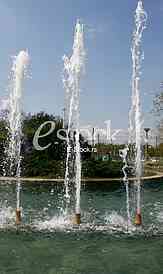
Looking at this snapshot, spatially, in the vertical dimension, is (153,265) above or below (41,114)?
below

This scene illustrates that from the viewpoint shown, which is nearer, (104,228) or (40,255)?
(40,255)

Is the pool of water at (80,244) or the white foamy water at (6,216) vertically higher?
the white foamy water at (6,216)

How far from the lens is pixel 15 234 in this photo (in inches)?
412

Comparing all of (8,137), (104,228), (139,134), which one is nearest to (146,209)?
(139,134)

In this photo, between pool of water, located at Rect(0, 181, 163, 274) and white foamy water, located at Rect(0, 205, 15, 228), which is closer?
pool of water, located at Rect(0, 181, 163, 274)

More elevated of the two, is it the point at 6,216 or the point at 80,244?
the point at 6,216

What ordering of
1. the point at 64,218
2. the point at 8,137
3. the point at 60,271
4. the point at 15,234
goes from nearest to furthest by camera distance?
the point at 60,271, the point at 15,234, the point at 64,218, the point at 8,137

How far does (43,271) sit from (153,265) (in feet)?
7.04

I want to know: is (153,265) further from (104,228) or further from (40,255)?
(104,228)

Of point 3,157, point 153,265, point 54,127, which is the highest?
point 54,127

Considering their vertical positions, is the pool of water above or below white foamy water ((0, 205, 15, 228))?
below

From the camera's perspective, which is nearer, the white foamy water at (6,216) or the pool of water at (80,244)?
the pool of water at (80,244)

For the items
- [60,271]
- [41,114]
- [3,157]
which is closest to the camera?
[60,271]

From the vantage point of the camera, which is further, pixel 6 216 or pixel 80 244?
pixel 6 216
